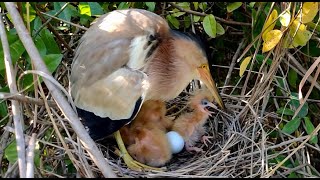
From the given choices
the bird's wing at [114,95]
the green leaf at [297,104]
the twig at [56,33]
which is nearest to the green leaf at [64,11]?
the twig at [56,33]

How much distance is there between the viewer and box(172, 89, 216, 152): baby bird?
94.8 inches

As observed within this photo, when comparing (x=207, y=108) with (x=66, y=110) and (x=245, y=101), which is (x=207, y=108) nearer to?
(x=245, y=101)

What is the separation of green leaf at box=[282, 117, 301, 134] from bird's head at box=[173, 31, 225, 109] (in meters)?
0.33

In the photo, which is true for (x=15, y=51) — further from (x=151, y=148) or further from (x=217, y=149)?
(x=217, y=149)

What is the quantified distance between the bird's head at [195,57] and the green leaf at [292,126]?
1.10ft

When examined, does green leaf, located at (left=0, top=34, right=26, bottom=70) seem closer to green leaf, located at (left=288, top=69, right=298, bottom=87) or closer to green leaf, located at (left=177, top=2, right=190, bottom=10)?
green leaf, located at (left=177, top=2, right=190, bottom=10)

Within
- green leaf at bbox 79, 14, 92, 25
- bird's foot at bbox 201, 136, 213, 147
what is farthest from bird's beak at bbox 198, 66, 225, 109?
green leaf at bbox 79, 14, 92, 25

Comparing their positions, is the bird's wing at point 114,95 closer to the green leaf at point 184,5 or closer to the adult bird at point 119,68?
the adult bird at point 119,68

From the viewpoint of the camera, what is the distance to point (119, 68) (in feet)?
7.18

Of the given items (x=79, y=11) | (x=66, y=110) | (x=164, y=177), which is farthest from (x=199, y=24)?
(x=66, y=110)

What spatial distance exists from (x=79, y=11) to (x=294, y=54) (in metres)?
0.81

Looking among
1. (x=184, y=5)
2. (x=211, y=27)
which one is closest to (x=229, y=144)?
(x=211, y=27)

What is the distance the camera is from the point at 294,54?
7.82ft

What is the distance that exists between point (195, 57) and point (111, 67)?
1.29ft
